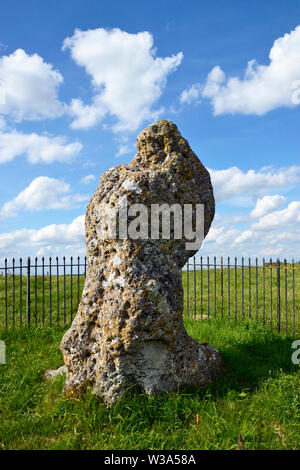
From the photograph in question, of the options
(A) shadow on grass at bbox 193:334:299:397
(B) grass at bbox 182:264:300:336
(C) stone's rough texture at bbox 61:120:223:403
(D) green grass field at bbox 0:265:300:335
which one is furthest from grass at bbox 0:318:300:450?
(D) green grass field at bbox 0:265:300:335

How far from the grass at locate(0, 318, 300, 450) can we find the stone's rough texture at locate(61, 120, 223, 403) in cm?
20

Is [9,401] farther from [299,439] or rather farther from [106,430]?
[299,439]

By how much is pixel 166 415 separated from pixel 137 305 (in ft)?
4.11

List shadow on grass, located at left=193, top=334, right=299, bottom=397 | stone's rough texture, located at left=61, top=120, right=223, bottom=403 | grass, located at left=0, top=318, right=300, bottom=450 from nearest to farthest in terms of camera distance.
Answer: grass, located at left=0, top=318, right=300, bottom=450, stone's rough texture, located at left=61, top=120, right=223, bottom=403, shadow on grass, located at left=193, top=334, right=299, bottom=397

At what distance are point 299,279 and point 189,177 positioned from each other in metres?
11.6

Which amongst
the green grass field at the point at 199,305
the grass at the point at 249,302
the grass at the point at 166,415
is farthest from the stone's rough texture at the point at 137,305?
the green grass field at the point at 199,305

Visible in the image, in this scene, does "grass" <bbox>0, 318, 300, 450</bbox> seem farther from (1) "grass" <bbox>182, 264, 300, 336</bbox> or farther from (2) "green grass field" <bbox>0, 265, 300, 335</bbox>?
(2) "green grass field" <bbox>0, 265, 300, 335</bbox>

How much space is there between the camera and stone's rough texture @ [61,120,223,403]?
3.82 meters

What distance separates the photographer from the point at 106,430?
140 inches

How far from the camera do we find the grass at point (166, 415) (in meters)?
3.37

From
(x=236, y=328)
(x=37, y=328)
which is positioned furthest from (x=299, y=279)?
(x=37, y=328)

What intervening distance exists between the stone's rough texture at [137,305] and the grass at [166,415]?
7.7 inches

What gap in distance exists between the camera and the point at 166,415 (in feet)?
12.0

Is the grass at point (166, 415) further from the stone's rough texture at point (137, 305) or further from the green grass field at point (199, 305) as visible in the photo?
the green grass field at point (199, 305)
